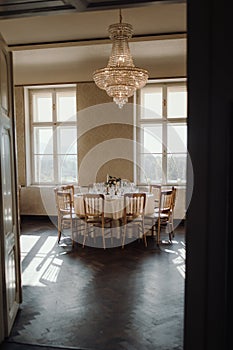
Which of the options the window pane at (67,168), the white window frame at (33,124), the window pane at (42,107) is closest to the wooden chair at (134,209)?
the window pane at (67,168)

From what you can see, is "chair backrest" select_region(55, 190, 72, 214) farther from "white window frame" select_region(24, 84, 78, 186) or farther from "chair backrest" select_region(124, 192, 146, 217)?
"white window frame" select_region(24, 84, 78, 186)

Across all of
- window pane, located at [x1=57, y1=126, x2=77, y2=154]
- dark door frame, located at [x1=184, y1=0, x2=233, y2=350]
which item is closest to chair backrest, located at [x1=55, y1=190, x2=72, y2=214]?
window pane, located at [x1=57, y1=126, x2=77, y2=154]

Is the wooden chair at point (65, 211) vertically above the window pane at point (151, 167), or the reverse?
the window pane at point (151, 167)

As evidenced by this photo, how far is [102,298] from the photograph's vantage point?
3.85 m

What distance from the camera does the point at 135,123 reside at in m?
8.00

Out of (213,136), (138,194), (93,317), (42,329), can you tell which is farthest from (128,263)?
(213,136)

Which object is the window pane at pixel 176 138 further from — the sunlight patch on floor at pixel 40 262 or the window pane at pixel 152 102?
the sunlight patch on floor at pixel 40 262

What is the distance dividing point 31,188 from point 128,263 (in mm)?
4156

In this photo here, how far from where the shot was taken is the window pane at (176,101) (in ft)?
25.8

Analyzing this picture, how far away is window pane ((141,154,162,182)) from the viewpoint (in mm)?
8062

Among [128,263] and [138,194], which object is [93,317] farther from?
[138,194]

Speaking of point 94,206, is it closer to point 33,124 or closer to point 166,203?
point 166,203

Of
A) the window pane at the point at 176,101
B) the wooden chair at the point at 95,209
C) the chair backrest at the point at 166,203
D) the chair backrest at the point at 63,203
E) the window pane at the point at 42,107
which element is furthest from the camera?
the window pane at the point at 42,107

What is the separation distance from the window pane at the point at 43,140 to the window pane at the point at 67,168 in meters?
0.39
